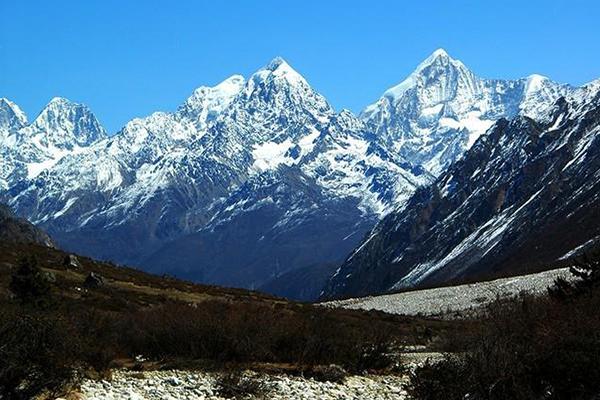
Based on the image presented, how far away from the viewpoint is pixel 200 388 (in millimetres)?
22312

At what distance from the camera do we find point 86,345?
921 inches

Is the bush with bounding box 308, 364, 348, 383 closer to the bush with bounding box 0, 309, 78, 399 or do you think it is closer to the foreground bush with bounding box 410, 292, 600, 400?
the foreground bush with bounding box 410, 292, 600, 400

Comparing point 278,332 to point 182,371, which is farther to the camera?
point 278,332

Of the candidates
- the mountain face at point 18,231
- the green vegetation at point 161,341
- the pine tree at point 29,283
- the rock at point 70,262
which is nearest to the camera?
the green vegetation at point 161,341

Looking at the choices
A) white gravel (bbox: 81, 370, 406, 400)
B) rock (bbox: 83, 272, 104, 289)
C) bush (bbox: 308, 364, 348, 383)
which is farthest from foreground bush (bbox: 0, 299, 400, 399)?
rock (bbox: 83, 272, 104, 289)

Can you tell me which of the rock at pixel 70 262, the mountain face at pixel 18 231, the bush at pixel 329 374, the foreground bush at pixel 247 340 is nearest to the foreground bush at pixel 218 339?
the foreground bush at pixel 247 340

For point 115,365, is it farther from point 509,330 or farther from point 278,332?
point 509,330

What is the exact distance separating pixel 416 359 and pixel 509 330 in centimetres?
1339

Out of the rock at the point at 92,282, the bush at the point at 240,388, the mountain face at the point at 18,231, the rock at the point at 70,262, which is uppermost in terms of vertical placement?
the mountain face at the point at 18,231

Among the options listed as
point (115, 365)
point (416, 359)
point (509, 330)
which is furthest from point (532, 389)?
point (416, 359)

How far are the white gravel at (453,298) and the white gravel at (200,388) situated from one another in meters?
62.5

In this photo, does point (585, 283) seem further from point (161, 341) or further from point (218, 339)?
point (161, 341)

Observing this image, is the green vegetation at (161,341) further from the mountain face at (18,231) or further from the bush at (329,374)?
the mountain face at (18,231)

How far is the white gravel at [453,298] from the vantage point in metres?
90.3
